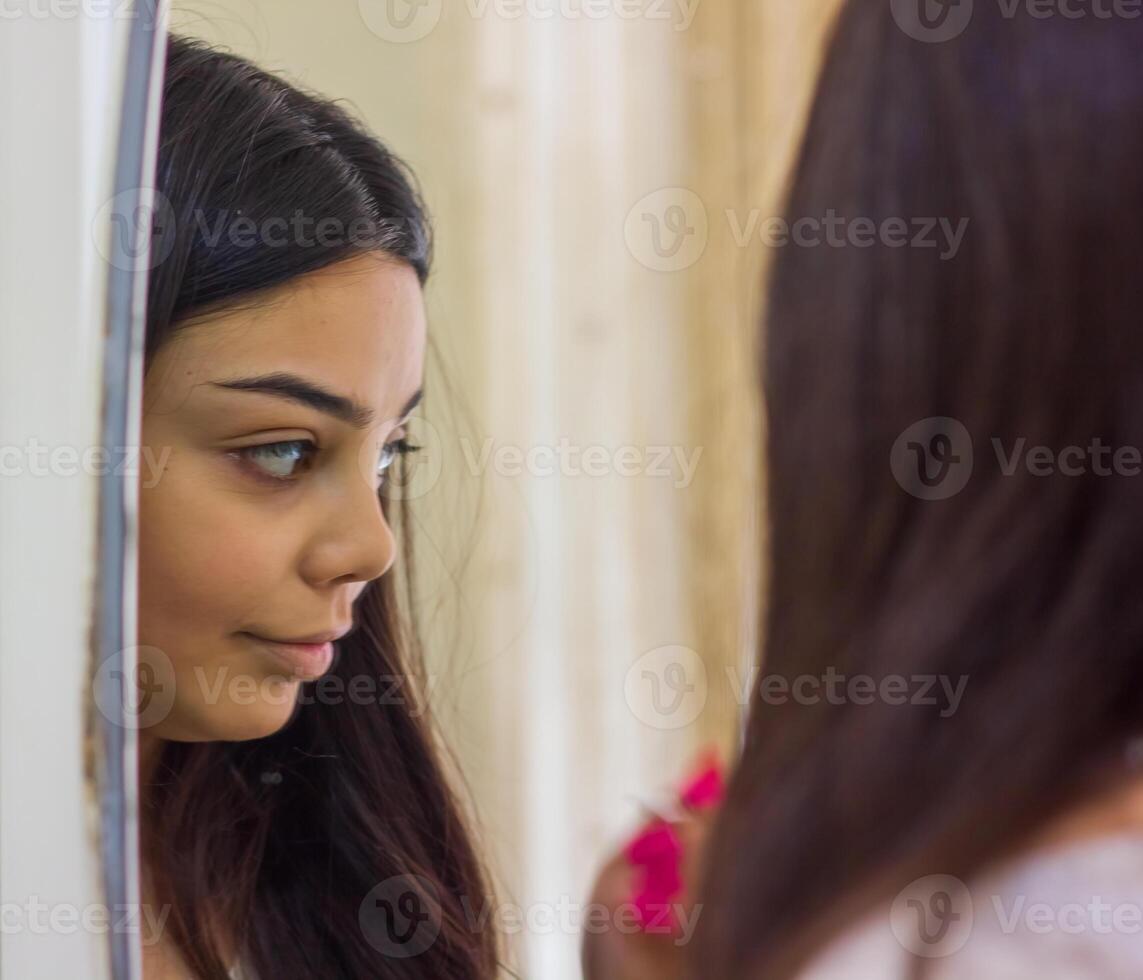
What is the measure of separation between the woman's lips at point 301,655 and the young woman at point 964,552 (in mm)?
154

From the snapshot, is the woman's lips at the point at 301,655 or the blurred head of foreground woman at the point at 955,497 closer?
the blurred head of foreground woman at the point at 955,497

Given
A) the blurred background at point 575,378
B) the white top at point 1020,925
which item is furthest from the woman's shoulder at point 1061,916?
the blurred background at point 575,378

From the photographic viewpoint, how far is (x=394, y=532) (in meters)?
0.44

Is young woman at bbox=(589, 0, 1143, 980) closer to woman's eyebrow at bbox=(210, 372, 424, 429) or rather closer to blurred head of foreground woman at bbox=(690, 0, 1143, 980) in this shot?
blurred head of foreground woman at bbox=(690, 0, 1143, 980)

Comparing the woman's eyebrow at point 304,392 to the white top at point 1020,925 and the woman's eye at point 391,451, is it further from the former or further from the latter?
the white top at point 1020,925

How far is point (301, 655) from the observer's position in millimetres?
400

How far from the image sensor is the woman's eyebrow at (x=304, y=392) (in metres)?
0.37

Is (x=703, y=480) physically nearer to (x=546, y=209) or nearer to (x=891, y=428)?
(x=546, y=209)

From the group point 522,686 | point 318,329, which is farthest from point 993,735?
point 522,686

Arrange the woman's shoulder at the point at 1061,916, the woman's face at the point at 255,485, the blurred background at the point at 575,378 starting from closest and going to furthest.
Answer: the woman's shoulder at the point at 1061,916, the woman's face at the point at 255,485, the blurred background at the point at 575,378

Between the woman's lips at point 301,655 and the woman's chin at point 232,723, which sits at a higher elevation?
the woman's lips at point 301,655

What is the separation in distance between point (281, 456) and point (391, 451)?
49mm

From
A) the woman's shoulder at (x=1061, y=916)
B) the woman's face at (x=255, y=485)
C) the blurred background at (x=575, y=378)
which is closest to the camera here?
the woman's shoulder at (x=1061, y=916)

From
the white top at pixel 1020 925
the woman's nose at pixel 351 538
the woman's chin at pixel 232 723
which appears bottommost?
the woman's chin at pixel 232 723
